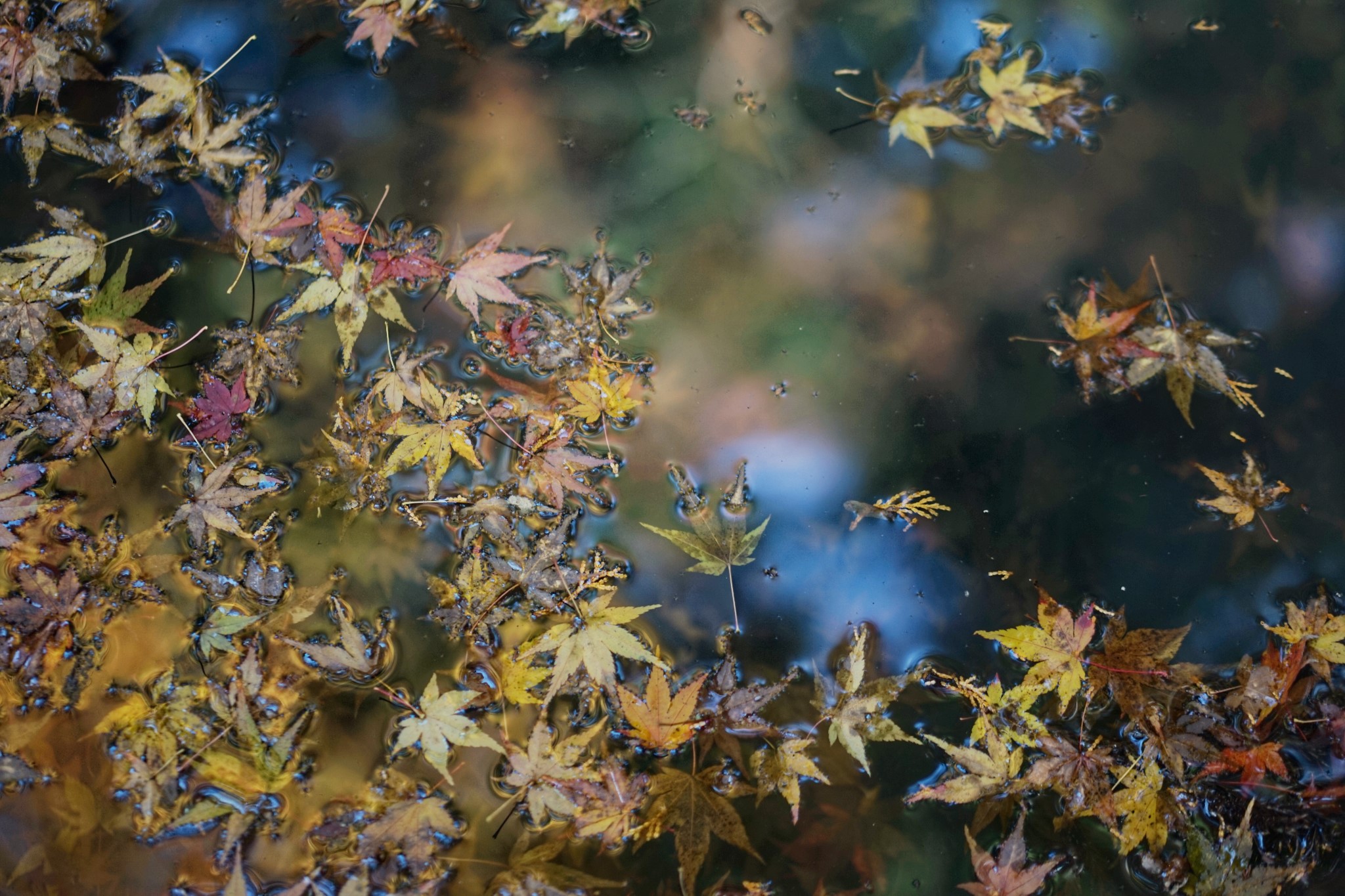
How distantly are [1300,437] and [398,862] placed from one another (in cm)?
177

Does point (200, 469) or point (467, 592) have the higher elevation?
point (200, 469)

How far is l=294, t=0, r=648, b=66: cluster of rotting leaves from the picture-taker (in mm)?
1499

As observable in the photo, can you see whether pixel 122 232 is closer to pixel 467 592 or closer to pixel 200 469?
pixel 200 469

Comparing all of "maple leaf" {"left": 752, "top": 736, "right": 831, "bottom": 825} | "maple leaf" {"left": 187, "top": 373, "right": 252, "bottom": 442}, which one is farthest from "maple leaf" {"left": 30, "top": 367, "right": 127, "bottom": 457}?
"maple leaf" {"left": 752, "top": 736, "right": 831, "bottom": 825}

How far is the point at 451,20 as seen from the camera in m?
1.52

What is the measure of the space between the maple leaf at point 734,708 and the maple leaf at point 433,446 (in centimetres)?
57

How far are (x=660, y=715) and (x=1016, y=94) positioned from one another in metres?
1.37

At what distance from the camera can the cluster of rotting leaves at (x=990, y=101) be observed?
1523mm

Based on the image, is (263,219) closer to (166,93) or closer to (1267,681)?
(166,93)

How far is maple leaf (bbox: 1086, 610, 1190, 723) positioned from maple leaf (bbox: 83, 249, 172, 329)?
5.94 ft

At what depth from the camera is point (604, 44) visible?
152 cm

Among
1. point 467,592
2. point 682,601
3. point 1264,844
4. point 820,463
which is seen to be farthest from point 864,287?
point 1264,844

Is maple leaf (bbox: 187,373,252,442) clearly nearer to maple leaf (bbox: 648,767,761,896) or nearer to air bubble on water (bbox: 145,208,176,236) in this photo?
air bubble on water (bbox: 145,208,176,236)

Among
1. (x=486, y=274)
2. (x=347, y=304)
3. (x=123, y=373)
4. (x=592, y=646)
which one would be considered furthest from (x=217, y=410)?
(x=592, y=646)
